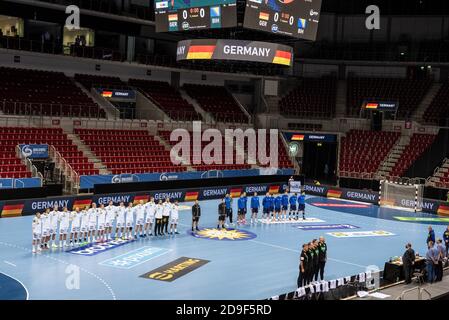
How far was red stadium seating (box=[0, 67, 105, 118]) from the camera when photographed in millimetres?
36188

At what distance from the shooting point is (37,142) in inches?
1330

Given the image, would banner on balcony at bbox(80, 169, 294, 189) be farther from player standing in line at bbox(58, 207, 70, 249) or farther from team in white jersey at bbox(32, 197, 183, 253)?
player standing in line at bbox(58, 207, 70, 249)

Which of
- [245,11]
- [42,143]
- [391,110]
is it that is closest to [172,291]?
[245,11]

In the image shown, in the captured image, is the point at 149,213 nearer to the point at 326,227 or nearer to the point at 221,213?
the point at 221,213

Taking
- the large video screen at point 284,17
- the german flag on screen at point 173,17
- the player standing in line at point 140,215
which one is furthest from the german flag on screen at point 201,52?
the player standing in line at point 140,215

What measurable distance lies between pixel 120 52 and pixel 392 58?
22.9 meters

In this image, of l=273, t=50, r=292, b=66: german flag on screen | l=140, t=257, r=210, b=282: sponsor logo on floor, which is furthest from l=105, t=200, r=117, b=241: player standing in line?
l=273, t=50, r=292, b=66: german flag on screen

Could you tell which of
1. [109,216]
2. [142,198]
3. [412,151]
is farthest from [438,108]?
[109,216]

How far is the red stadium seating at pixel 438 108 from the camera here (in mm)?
45556

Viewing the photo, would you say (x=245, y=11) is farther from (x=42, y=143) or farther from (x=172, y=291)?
(x=42, y=143)

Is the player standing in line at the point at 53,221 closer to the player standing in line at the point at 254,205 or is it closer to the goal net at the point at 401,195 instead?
the player standing in line at the point at 254,205

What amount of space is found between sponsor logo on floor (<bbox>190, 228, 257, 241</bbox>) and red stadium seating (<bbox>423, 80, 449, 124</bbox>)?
25.4 m

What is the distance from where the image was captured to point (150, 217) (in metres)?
23.9

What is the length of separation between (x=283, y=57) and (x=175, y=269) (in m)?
11.4
